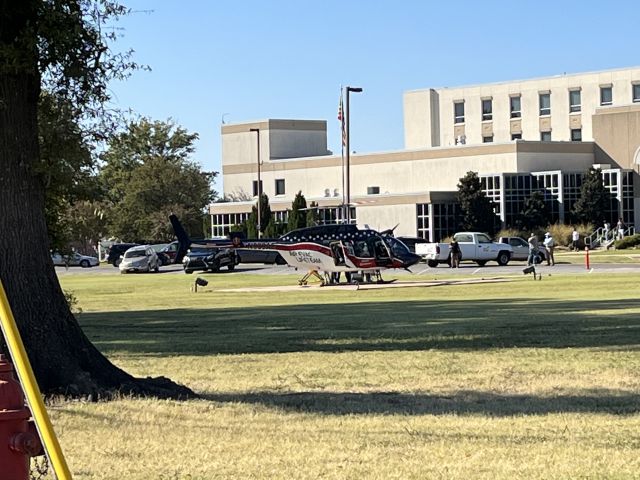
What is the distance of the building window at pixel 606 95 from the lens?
102 m

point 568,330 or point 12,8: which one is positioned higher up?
point 12,8

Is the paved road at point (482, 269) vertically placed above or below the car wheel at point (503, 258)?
below

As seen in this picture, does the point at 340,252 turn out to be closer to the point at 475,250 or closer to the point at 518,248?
the point at 475,250

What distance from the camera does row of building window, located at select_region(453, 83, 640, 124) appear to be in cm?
10200

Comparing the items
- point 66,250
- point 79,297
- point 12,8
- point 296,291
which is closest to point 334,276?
point 296,291

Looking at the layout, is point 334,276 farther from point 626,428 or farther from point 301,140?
point 301,140

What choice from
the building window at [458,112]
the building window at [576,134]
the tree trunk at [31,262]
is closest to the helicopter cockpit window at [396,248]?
the tree trunk at [31,262]

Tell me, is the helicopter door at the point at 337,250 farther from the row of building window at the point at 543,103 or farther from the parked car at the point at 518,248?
the row of building window at the point at 543,103

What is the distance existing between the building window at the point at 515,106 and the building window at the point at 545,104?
2.10 m

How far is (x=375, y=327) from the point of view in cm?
2400

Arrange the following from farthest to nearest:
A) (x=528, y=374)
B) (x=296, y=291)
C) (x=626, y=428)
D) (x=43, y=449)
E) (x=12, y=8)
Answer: (x=296, y=291) < (x=528, y=374) < (x=12, y=8) < (x=626, y=428) < (x=43, y=449)

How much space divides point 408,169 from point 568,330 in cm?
7520

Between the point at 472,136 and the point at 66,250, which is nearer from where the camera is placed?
the point at 66,250

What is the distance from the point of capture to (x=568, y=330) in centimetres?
2138
